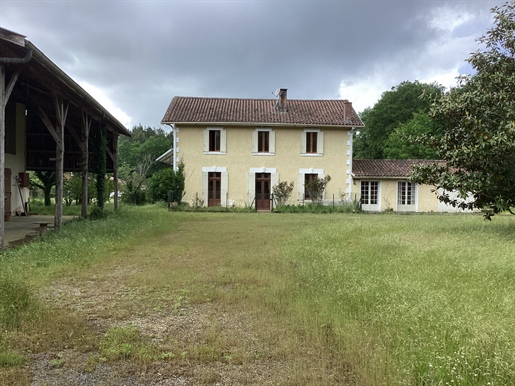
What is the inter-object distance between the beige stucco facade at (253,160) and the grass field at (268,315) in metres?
15.2

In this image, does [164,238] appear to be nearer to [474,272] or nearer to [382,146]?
[474,272]

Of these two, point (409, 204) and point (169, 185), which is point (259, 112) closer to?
point (169, 185)

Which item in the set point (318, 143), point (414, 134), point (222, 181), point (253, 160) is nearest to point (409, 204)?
point (318, 143)

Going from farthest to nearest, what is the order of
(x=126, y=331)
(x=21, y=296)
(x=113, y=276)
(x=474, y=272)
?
1. (x=113, y=276)
2. (x=474, y=272)
3. (x=21, y=296)
4. (x=126, y=331)

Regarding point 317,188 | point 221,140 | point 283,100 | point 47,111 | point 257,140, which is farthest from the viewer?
point 283,100

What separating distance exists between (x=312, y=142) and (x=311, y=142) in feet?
0.20

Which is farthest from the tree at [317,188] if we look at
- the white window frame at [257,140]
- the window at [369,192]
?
the white window frame at [257,140]

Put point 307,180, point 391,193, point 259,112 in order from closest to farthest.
Answer: point 307,180
point 391,193
point 259,112

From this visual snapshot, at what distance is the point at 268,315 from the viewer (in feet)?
13.3

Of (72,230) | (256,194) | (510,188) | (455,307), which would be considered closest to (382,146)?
(256,194)

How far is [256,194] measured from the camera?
22703 mm

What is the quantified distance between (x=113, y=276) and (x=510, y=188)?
9.05 metres

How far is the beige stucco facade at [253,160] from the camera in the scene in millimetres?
22406

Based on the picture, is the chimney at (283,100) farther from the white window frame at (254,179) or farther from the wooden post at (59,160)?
the wooden post at (59,160)
